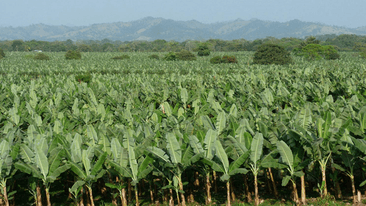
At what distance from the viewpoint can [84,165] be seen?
4.98m

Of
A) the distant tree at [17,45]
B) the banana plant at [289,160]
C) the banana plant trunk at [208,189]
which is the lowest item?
the banana plant trunk at [208,189]

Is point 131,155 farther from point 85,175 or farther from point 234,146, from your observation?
point 234,146

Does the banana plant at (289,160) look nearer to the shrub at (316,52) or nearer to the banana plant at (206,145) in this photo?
the banana plant at (206,145)

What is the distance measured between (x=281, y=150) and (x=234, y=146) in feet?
2.49

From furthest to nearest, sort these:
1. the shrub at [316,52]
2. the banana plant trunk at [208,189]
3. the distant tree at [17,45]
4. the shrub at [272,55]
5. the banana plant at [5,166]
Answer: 1. the distant tree at [17,45]
2. the shrub at [316,52]
3. the shrub at [272,55]
4. the banana plant trunk at [208,189]
5. the banana plant at [5,166]

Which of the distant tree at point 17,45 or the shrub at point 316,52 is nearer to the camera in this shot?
the shrub at point 316,52

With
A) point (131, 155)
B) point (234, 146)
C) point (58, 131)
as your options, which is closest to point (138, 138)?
point (131, 155)

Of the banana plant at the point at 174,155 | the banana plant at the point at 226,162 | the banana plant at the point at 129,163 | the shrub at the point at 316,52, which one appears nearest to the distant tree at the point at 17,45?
the shrub at the point at 316,52

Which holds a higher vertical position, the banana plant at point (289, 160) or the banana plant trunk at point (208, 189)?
the banana plant at point (289, 160)

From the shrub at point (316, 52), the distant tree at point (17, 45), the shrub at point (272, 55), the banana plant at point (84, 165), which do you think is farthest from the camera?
the distant tree at point (17, 45)

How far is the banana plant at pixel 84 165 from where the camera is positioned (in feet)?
15.9

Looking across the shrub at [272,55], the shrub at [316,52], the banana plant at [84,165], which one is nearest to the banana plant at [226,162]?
the banana plant at [84,165]

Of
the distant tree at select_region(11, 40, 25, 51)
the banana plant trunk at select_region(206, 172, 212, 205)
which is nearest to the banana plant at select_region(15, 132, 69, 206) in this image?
the banana plant trunk at select_region(206, 172, 212, 205)

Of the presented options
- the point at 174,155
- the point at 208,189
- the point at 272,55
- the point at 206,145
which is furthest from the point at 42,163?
the point at 272,55
